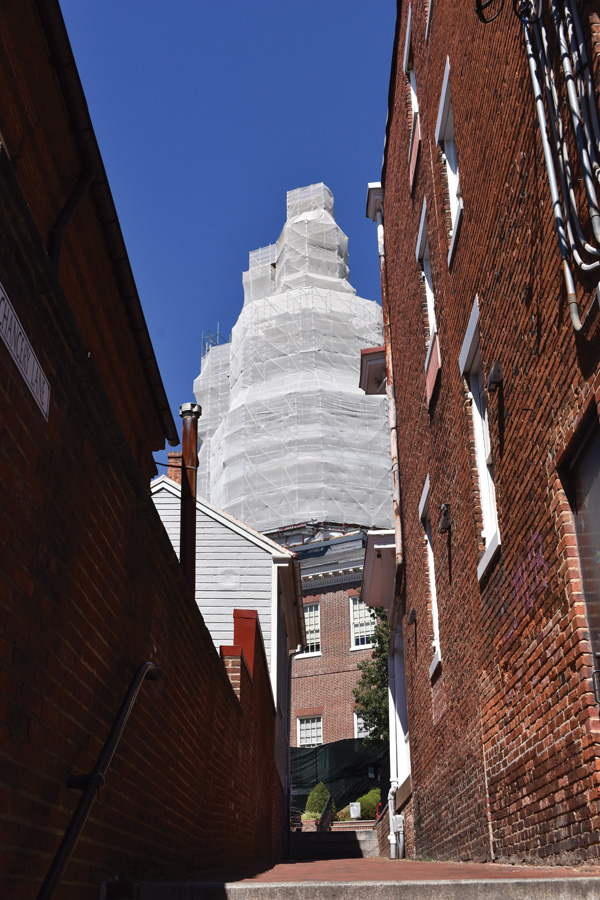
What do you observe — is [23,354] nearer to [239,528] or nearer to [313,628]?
[239,528]

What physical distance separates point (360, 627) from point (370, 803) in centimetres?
1220

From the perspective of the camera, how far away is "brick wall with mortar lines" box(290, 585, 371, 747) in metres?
38.9

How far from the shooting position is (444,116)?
34.2 ft

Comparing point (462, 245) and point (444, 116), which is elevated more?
point (444, 116)

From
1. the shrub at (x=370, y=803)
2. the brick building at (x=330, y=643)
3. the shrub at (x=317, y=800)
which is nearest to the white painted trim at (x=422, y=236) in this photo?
the shrub at (x=370, y=803)

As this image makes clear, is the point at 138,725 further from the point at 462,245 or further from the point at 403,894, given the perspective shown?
the point at 462,245

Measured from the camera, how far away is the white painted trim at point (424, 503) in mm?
11703

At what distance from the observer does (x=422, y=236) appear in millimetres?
12102

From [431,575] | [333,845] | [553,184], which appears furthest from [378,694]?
[553,184]

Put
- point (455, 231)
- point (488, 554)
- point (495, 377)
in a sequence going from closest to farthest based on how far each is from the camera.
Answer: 1. point (495, 377)
2. point (488, 554)
3. point (455, 231)

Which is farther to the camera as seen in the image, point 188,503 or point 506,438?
point 188,503

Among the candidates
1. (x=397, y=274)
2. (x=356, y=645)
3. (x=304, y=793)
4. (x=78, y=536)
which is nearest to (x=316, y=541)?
(x=356, y=645)

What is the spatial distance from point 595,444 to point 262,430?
41.3m

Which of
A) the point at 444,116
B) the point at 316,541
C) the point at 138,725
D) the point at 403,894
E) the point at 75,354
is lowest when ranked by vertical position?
the point at 403,894
